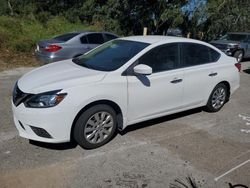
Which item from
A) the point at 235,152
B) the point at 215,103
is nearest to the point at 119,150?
the point at 235,152

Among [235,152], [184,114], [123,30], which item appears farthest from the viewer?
[123,30]

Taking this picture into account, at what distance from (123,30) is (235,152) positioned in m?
17.6

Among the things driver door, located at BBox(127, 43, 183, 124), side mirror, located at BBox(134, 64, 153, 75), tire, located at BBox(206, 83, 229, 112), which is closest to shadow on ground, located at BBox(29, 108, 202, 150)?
tire, located at BBox(206, 83, 229, 112)

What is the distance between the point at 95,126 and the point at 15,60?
9.03 metres

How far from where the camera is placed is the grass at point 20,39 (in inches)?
502

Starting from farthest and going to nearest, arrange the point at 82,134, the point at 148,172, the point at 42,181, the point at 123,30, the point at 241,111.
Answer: the point at 123,30, the point at 241,111, the point at 82,134, the point at 148,172, the point at 42,181

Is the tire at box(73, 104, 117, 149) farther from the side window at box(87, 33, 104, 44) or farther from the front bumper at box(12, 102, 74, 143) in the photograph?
the side window at box(87, 33, 104, 44)

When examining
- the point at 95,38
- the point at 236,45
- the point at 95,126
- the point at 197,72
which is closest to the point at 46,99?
the point at 95,126

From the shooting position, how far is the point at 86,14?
2289cm

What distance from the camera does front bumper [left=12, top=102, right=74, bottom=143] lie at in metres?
4.34

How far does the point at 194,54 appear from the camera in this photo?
605cm

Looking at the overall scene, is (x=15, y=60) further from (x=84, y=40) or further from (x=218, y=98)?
(x=218, y=98)

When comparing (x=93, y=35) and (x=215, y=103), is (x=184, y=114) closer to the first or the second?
(x=215, y=103)

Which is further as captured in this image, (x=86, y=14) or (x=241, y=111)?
(x=86, y=14)
